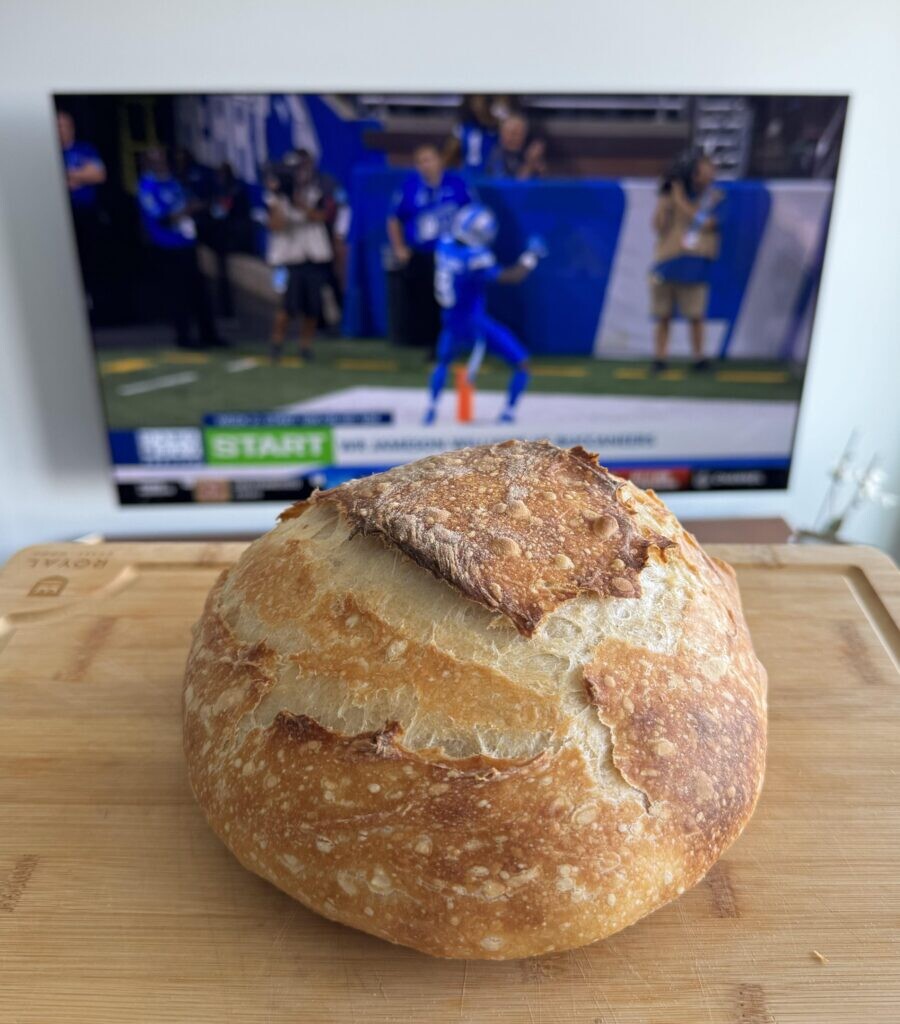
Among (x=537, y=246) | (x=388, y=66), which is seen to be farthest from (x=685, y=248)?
(x=388, y=66)

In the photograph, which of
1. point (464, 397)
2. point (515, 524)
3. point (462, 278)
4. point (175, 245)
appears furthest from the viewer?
point (464, 397)

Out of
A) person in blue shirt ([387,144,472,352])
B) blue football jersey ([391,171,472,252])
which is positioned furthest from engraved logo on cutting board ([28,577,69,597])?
blue football jersey ([391,171,472,252])

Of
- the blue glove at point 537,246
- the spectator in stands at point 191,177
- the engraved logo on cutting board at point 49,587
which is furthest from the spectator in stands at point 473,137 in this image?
the engraved logo on cutting board at point 49,587

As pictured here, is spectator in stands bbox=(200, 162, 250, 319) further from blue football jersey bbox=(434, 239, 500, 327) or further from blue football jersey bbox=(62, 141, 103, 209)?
blue football jersey bbox=(434, 239, 500, 327)

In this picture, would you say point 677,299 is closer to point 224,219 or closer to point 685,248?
point 685,248

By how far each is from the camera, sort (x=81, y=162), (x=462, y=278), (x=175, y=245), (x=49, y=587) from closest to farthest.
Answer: (x=49, y=587)
(x=81, y=162)
(x=175, y=245)
(x=462, y=278)
